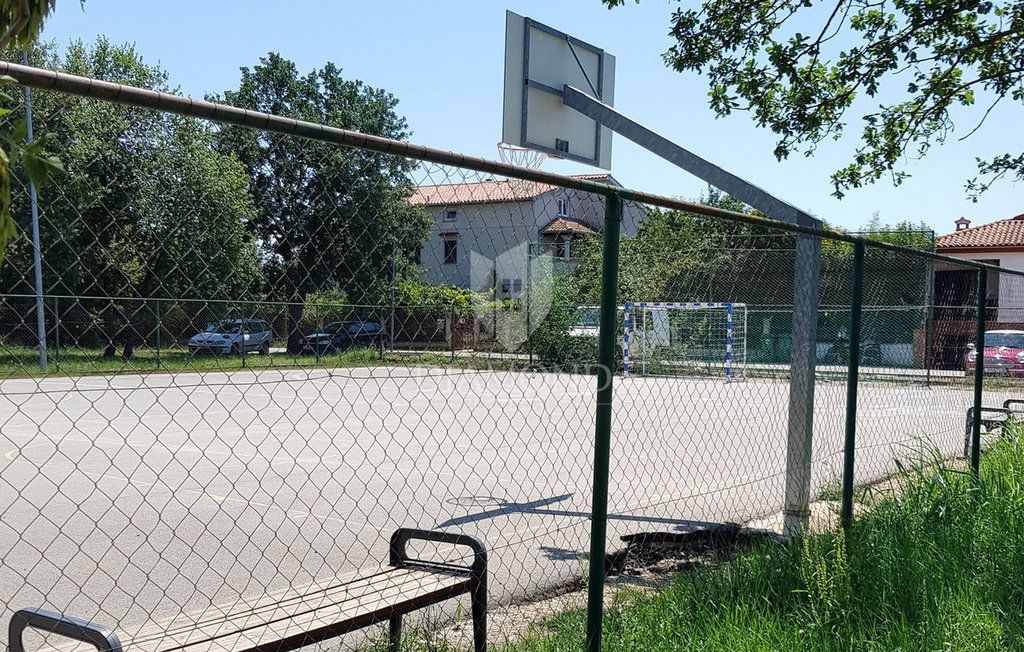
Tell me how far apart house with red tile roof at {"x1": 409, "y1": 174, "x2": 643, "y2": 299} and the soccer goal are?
12.3 m

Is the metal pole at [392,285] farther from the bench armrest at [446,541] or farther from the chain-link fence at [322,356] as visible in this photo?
the bench armrest at [446,541]

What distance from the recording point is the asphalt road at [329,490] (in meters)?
5.52

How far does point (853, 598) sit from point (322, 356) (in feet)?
8.96

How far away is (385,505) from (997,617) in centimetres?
531

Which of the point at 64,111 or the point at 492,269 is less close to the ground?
the point at 64,111

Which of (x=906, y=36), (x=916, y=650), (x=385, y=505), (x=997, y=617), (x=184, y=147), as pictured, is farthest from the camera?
(x=906, y=36)

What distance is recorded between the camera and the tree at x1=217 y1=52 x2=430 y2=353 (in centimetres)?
287

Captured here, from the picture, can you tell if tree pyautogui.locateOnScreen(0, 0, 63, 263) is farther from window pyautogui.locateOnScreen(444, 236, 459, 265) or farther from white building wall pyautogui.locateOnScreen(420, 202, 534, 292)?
window pyautogui.locateOnScreen(444, 236, 459, 265)

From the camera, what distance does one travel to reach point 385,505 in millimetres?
8102

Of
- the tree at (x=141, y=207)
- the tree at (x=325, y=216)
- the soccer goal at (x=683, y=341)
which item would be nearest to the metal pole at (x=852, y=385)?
the tree at (x=325, y=216)

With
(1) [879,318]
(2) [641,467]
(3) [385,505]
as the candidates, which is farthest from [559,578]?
(1) [879,318]

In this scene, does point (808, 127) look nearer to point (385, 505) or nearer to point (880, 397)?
point (385, 505)

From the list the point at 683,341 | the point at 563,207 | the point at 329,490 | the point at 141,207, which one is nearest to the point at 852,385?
the point at 563,207

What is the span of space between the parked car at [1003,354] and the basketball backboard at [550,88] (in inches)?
604
